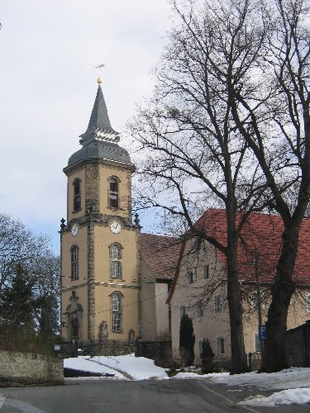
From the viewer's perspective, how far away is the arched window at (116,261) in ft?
200

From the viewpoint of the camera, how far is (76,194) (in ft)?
209

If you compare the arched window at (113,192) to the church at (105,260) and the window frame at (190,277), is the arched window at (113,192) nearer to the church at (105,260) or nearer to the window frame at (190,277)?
the church at (105,260)

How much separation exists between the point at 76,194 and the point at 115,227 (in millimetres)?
5017

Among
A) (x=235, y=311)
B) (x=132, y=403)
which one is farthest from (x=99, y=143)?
(x=132, y=403)

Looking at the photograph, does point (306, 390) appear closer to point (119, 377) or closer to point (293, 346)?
point (293, 346)

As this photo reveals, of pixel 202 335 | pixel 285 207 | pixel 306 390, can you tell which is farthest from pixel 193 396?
pixel 202 335

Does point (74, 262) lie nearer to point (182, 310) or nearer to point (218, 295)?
point (182, 310)

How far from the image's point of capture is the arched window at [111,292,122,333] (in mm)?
59438

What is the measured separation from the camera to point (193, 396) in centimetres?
1591

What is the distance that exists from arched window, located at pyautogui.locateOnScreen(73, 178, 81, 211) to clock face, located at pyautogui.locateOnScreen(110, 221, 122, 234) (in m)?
3.58

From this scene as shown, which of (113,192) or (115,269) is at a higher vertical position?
(113,192)

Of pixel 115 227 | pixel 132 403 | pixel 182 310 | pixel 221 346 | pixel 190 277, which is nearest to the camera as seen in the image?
pixel 132 403

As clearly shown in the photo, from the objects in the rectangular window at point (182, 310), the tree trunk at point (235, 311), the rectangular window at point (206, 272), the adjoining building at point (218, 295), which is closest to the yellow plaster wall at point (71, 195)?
→ the adjoining building at point (218, 295)

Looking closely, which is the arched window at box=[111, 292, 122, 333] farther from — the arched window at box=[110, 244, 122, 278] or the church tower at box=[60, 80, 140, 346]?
the arched window at box=[110, 244, 122, 278]
